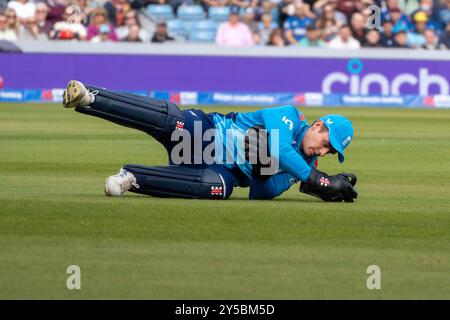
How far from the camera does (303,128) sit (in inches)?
379

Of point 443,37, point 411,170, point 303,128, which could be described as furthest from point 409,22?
point 303,128

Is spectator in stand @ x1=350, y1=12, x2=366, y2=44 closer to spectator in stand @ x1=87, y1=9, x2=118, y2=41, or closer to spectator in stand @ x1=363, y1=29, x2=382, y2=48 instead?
spectator in stand @ x1=363, y1=29, x2=382, y2=48

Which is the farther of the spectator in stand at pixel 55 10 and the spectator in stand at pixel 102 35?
the spectator in stand at pixel 55 10

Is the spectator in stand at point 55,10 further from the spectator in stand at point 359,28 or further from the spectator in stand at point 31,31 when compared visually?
the spectator in stand at point 359,28

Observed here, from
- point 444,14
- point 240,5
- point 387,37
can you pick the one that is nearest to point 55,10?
point 240,5

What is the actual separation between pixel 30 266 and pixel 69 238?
92 centimetres

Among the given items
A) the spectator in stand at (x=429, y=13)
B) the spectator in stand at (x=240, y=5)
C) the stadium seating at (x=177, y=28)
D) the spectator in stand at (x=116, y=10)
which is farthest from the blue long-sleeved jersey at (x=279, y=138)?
the spectator in stand at (x=429, y=13)

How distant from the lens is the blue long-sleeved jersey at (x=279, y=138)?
9.38 meters

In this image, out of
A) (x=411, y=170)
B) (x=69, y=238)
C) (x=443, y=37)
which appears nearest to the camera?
(x=69, y=238)

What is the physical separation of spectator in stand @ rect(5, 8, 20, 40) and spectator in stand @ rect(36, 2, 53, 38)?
764mm

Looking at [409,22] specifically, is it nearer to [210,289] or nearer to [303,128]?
[303,128]

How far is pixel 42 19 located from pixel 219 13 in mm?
4336

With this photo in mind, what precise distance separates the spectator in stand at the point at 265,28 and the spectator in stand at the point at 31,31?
16.8 feet

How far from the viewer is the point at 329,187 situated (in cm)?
969
